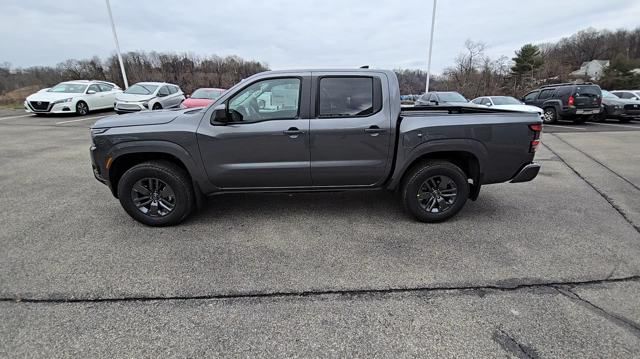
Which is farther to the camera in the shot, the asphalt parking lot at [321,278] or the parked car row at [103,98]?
the parked car row at [103,98]

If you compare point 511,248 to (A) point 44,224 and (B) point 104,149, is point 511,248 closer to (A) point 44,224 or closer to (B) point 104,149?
(B) point 104,149

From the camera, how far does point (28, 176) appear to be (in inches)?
230

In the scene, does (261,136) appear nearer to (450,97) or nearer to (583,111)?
(450,97)

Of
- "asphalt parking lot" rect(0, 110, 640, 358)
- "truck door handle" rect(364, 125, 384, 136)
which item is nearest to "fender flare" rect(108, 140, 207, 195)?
"asphalt parking lot" rect(0, 110, 640, 358)

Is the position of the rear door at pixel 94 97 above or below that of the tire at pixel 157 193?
above

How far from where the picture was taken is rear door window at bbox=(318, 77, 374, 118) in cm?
374

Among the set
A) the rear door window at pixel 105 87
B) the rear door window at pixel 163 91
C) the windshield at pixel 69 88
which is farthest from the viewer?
the rear door window at pixel 105 87

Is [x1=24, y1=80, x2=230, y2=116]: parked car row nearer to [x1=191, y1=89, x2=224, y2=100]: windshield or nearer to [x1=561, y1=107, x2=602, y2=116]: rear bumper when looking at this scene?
Answer: [x1=191, y1=89, x2=224, y2=100]: windshield

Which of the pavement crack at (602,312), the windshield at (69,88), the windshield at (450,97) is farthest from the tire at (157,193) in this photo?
the windshield at (69,88)

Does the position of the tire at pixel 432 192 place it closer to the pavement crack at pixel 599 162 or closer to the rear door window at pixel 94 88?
the pavement crack at pixel 599 162

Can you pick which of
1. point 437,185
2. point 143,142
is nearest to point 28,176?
point 143,142

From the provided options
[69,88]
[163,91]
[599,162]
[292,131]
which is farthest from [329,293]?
[69,88]

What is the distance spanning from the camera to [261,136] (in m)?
3.63

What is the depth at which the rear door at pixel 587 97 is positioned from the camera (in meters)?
13.4
